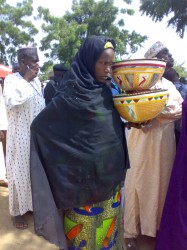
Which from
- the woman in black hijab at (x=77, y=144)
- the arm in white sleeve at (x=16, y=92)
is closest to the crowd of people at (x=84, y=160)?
the woman in black hijab at (x=77, y=144)

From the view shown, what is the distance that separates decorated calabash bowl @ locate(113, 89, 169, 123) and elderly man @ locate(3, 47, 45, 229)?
4.14 ft

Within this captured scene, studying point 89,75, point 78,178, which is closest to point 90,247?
point 78,178

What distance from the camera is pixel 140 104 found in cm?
162

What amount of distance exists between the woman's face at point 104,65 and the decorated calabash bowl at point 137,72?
0.21 feet

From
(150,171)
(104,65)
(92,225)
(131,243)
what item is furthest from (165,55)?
(131,243)

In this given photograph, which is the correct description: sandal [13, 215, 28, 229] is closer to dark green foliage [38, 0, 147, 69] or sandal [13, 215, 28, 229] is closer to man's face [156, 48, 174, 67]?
man's face [156, 48, 174, 67]

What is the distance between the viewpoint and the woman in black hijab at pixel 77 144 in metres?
1.61

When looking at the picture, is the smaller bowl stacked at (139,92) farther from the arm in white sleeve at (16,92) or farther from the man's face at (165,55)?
the arm in white sleeve at (16,92)

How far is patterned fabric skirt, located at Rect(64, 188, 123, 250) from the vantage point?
1.76 metres

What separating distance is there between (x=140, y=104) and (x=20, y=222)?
6.94ft

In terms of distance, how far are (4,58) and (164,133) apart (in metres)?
17.4

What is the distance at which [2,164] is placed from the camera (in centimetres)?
446

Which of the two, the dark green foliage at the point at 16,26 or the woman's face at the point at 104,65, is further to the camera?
the dark green foliage at the point at 16,26

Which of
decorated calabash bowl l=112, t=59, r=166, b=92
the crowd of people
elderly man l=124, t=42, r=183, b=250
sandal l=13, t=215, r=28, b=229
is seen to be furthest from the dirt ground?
decorated calabash bowl l=112, t=59, r=166, b=92
